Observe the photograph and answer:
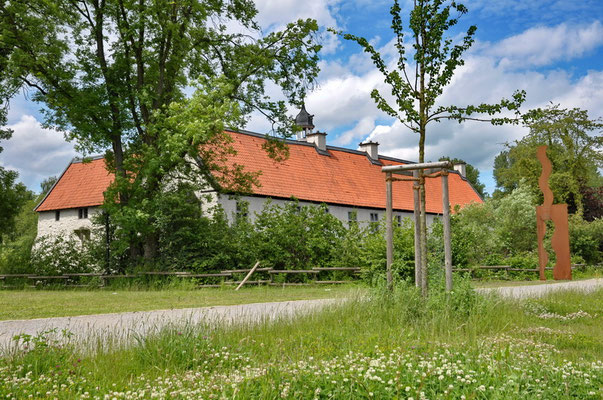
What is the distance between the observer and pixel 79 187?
3716 centimetres

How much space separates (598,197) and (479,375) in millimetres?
37819

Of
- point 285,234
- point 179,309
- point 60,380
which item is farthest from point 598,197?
point 60,380

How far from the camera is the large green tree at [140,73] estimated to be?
69.4 ft

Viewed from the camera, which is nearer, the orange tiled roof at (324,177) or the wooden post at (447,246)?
the wooden post at (447,246)

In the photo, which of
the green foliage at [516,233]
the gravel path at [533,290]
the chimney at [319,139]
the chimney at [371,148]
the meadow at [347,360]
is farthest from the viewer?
the chimney at [371,148]

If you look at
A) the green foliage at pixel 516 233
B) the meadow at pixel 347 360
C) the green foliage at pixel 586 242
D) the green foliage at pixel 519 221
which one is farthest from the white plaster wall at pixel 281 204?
the meadow at pixel 347 360

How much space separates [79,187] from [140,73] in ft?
55.4

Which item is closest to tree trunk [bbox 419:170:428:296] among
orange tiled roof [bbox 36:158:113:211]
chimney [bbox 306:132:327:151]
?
orange tiled roof [bbox 36:158:113:211]

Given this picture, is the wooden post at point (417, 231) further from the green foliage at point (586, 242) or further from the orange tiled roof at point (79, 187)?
→ the orange tiled roof at point (79, 187)

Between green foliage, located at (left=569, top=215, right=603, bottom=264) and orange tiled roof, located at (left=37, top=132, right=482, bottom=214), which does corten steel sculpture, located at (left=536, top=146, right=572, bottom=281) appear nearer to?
green foliage, located at (left=569, top=215, right=603, bottom=264)

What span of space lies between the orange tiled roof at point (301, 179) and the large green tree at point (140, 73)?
8.59 meters

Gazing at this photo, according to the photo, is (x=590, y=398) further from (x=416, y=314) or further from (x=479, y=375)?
(x=416, y=314)

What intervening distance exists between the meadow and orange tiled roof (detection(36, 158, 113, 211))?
29.4 metres

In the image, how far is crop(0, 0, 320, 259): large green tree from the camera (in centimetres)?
2116
